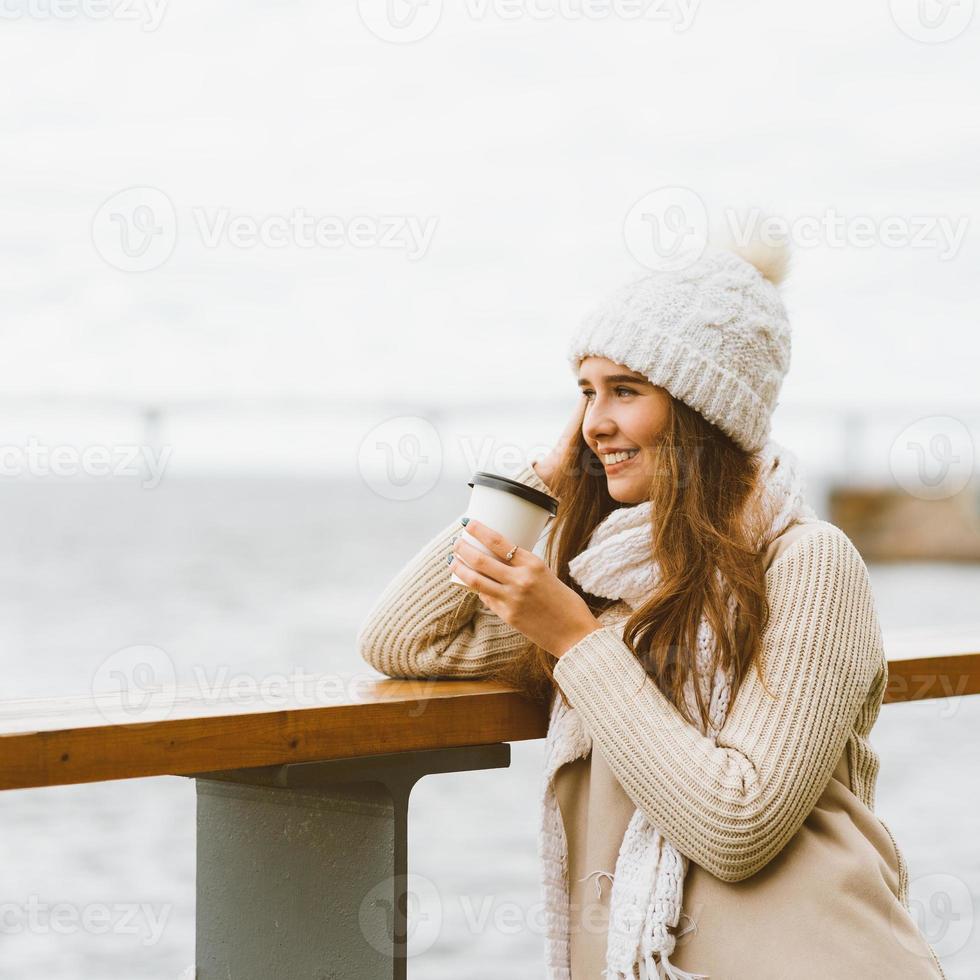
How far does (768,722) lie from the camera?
1.22m

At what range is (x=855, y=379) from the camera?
60.6ft

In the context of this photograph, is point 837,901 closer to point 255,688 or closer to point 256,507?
point 255,688

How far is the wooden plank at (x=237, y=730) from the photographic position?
Answer: 1.00 metres

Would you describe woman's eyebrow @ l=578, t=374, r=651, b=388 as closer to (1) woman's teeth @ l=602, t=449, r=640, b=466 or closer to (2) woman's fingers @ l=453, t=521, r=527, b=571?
(1) woman's teeth @ l=602, t=449, r=640, b=466
